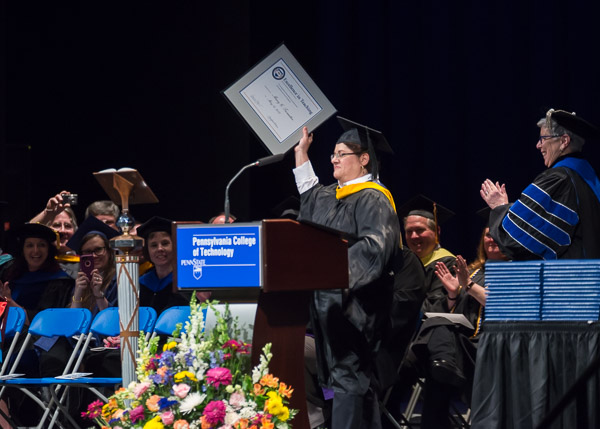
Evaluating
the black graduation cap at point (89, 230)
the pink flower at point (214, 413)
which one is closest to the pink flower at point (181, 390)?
the pink flower at point (214, 413)

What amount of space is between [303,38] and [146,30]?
5.03 ft

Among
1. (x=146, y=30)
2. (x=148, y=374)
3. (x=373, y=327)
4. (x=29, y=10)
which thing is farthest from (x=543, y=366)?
(x=29, y=10)

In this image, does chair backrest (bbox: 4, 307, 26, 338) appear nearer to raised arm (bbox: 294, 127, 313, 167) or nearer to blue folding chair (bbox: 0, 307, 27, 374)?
blue folding chair (bbox: 0, 307, 27, 374)

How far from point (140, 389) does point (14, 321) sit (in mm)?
2805

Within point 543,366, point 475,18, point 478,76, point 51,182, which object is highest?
point 475,18

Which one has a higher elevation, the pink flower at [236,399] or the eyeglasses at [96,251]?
the eyeglasses at [96,251]

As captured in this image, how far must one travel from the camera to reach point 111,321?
5.77 metres

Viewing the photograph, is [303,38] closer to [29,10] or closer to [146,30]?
[146,30]

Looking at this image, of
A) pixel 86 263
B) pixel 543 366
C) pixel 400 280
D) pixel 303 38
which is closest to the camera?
pixel 543 366

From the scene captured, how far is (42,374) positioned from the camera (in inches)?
249

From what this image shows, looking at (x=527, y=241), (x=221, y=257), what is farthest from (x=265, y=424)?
(x=527, y=241)

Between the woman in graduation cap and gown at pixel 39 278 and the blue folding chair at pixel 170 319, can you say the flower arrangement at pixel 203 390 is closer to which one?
the blue folding chair at pixel 170 319

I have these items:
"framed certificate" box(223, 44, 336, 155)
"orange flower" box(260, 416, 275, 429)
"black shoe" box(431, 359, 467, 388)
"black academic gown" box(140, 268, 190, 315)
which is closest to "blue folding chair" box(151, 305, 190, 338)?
"black academic gown" box(140, 268, 190, 315)

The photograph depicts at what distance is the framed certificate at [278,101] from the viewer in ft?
16.9
